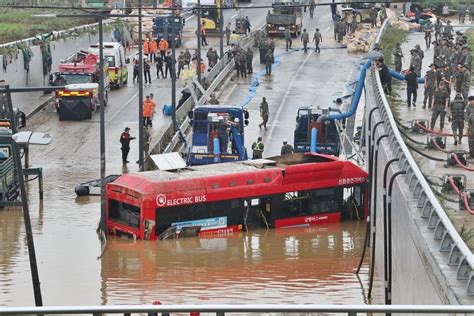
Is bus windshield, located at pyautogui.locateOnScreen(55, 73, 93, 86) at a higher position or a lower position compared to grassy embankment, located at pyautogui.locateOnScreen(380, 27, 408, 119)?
lower

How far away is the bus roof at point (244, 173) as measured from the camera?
3544cm

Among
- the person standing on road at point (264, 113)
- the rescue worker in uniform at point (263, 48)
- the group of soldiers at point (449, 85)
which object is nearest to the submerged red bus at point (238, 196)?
the group of soldiers at point (449, 85)

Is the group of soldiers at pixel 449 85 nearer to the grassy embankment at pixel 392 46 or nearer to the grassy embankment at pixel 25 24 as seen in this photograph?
the grassy embankment at pixel 392 46

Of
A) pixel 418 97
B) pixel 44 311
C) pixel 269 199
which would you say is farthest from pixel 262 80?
pixel 44 311

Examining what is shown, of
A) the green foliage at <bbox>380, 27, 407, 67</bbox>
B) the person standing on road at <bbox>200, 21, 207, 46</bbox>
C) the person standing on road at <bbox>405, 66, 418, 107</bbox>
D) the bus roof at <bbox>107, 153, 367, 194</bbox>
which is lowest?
the person standing on road at <bbox>200, 21, 207, 46</bbox>

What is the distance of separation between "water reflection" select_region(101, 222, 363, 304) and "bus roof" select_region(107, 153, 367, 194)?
141cm

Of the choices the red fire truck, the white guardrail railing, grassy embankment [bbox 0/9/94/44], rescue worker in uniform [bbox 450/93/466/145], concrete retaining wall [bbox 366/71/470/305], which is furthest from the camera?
grassy embankment [bbox 0/9/94/44]

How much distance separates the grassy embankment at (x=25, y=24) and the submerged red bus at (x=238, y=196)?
2955cm

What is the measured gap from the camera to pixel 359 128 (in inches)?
1927

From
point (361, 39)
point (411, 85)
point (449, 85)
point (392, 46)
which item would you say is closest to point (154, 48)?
point (361, 39)

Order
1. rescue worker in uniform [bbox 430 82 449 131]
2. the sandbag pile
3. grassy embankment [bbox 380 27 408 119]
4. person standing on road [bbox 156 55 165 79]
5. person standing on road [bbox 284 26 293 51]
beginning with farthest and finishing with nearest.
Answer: person standing on road [bbox 284 26 293 51] < the sandbag pile < person standing on road [bbox 156 55 165 79] < grassy embankment [bbox 380 27 408 119] < rescue worker in uniform [bbox 430 82 449 131]

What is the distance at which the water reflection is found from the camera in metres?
30.3

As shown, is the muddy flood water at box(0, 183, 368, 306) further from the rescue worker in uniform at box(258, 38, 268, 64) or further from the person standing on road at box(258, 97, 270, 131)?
the rescue worker in uniform at box(258, 38, 268, 64)

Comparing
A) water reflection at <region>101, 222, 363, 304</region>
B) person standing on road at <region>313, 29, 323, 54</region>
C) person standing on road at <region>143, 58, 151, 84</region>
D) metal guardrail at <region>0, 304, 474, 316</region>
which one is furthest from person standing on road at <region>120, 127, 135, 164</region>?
metal guardrail at <region>0, 304, 474, 316</region>
